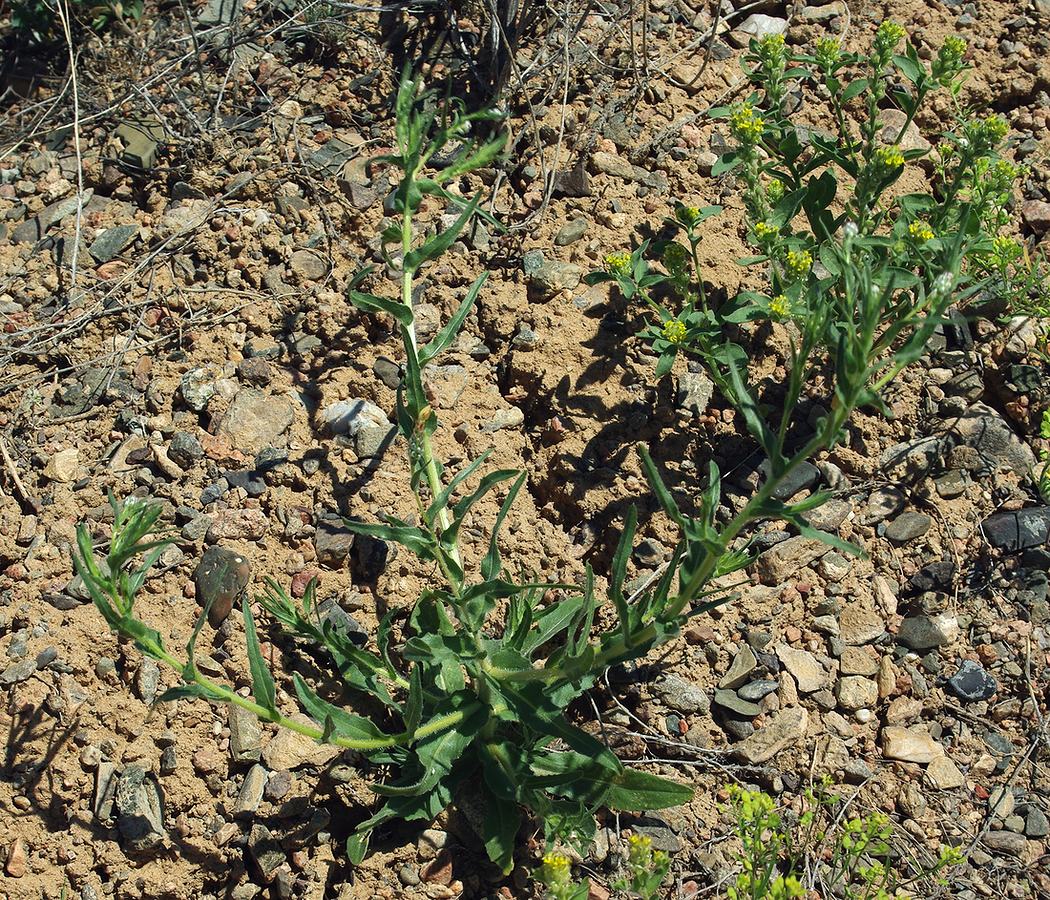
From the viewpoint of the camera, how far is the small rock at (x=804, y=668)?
3143 millimetres

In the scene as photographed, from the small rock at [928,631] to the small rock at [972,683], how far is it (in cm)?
10

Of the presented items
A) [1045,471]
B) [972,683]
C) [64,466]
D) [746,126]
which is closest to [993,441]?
[1045,471]

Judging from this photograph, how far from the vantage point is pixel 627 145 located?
4.09 m

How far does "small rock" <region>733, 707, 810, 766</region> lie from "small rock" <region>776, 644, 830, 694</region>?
0.09 meters

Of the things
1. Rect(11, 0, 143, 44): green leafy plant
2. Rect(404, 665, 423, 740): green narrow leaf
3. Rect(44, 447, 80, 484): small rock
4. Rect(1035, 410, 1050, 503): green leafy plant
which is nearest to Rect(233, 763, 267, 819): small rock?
Rect(404, 665, 423, 740): green narrow leaf

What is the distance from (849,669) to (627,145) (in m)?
2.18

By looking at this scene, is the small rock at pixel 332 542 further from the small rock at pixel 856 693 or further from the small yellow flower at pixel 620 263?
the small rock at pixel 856 693

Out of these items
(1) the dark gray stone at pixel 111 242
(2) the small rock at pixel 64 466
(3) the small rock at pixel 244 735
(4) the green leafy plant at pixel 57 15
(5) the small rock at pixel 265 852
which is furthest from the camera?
(4) the green leafy plant at pixel 57 15

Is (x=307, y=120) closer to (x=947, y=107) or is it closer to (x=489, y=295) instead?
(x=489, y=295)

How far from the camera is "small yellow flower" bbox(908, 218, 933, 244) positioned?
314cm

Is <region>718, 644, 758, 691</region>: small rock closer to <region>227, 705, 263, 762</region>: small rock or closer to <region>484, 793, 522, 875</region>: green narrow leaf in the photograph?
<region>484, 793, 522, 875</region>: green narrow leaf

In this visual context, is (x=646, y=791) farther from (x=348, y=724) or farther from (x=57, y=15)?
(x=57, y=15)

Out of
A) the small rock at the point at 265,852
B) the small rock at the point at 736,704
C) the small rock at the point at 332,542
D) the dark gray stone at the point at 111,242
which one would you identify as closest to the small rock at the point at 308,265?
the dark gray stone at the point at 111,242

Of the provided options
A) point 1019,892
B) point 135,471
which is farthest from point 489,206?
point 1019,892
